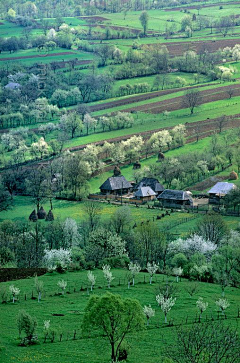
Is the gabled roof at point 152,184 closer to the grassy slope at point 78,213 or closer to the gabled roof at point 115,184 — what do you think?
the gabled roof at point 115,184

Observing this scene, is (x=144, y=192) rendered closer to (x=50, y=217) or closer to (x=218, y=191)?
(x=218, y=191)

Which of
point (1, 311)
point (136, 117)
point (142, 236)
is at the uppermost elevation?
point (1, 311)

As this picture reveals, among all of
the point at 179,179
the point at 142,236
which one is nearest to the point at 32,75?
the point at 179,179

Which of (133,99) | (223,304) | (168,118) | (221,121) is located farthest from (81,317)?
(133,99)

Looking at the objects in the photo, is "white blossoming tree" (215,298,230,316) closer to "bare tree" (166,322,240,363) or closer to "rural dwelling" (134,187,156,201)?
"bare tree" (166,322,240,363)

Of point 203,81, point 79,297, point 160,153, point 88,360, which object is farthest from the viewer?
Result: point 203,81

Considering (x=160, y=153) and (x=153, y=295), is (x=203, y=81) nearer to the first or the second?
(x=160, y=153)

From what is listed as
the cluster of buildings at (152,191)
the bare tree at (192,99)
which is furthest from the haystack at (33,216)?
the bare tree at (192,99)
